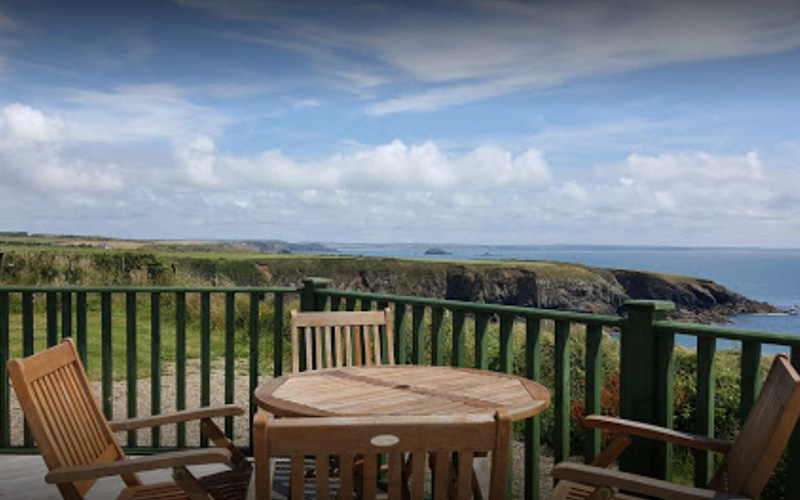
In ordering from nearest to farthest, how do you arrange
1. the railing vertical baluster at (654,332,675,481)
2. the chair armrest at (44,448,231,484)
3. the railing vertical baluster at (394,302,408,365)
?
the chair armrest at (44,448,231,484) < the railing vertical baluster at (654,332,675,481) < the railing vertical baluster at (394,302,408,365)

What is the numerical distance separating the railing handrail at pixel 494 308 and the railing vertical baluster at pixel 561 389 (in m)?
0.09

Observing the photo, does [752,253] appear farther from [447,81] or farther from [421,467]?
[421,467]

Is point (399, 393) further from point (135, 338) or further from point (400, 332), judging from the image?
point (135, 338)

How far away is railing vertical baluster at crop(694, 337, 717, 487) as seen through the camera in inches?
130

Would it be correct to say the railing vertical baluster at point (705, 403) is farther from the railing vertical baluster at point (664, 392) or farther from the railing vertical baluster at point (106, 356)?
the railing vertical baluster at point (106, 356)

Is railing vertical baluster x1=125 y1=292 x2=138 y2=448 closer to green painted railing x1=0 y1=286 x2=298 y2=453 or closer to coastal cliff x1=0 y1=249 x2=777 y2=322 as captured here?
green painted railing x1=0 y1=286 x2=298 y2=453

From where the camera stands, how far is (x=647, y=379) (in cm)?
354

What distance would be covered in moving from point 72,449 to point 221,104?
1333 inches

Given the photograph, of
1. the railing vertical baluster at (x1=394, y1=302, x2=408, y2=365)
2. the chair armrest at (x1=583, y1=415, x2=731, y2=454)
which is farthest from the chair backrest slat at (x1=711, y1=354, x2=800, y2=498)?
the railing vertical baluster at (x1=394, y1=302, x2=408, y2=365)

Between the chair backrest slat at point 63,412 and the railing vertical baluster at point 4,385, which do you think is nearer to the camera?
A: the chair backrest slat at point 63,412

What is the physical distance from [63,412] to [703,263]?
86618 mm

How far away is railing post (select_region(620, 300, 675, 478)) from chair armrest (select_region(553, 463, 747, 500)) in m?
1.23

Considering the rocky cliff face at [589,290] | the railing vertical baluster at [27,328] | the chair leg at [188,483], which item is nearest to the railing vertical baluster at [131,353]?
the railing vertical baluster at [27,328]

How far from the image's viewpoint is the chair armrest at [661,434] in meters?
2.89
